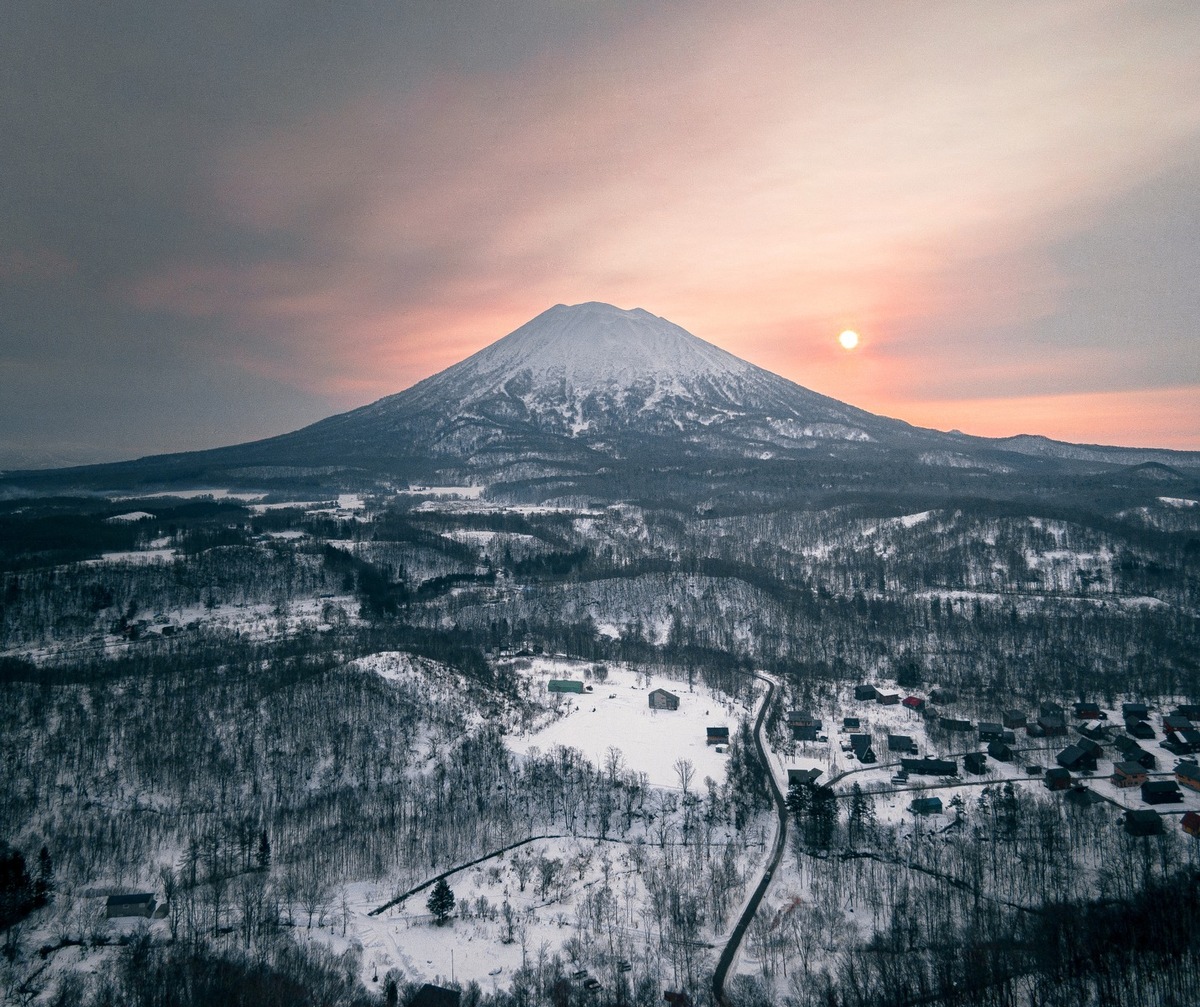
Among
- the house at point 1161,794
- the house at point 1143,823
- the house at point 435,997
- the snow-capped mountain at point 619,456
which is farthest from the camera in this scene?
the snow-capped mountain at point 619,456

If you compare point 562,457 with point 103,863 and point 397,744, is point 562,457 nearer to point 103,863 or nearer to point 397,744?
point 397,744

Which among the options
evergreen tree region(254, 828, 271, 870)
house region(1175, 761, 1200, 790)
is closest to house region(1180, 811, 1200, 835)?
house region(1175, 761, 1200, 790)

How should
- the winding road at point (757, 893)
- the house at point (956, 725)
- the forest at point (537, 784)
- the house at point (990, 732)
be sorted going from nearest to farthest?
the winding road at point (757, 893) → the forest at point (537, 784) → the house at point (990, 732) → the house at point (956, 725)

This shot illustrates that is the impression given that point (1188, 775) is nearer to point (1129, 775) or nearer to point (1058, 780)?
point (1129, 775)

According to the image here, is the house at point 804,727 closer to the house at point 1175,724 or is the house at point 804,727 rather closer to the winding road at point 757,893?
the winding road at point 757,893

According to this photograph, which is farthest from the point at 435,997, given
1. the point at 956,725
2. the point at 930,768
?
the point at 956,725

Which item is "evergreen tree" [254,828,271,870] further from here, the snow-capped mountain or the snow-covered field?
the snow-capped mountain

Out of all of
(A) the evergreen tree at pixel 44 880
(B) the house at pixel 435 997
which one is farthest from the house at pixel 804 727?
(A) the evergreen tree at pixel 44 880

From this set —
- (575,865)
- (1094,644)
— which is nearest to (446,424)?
(1094,644)
